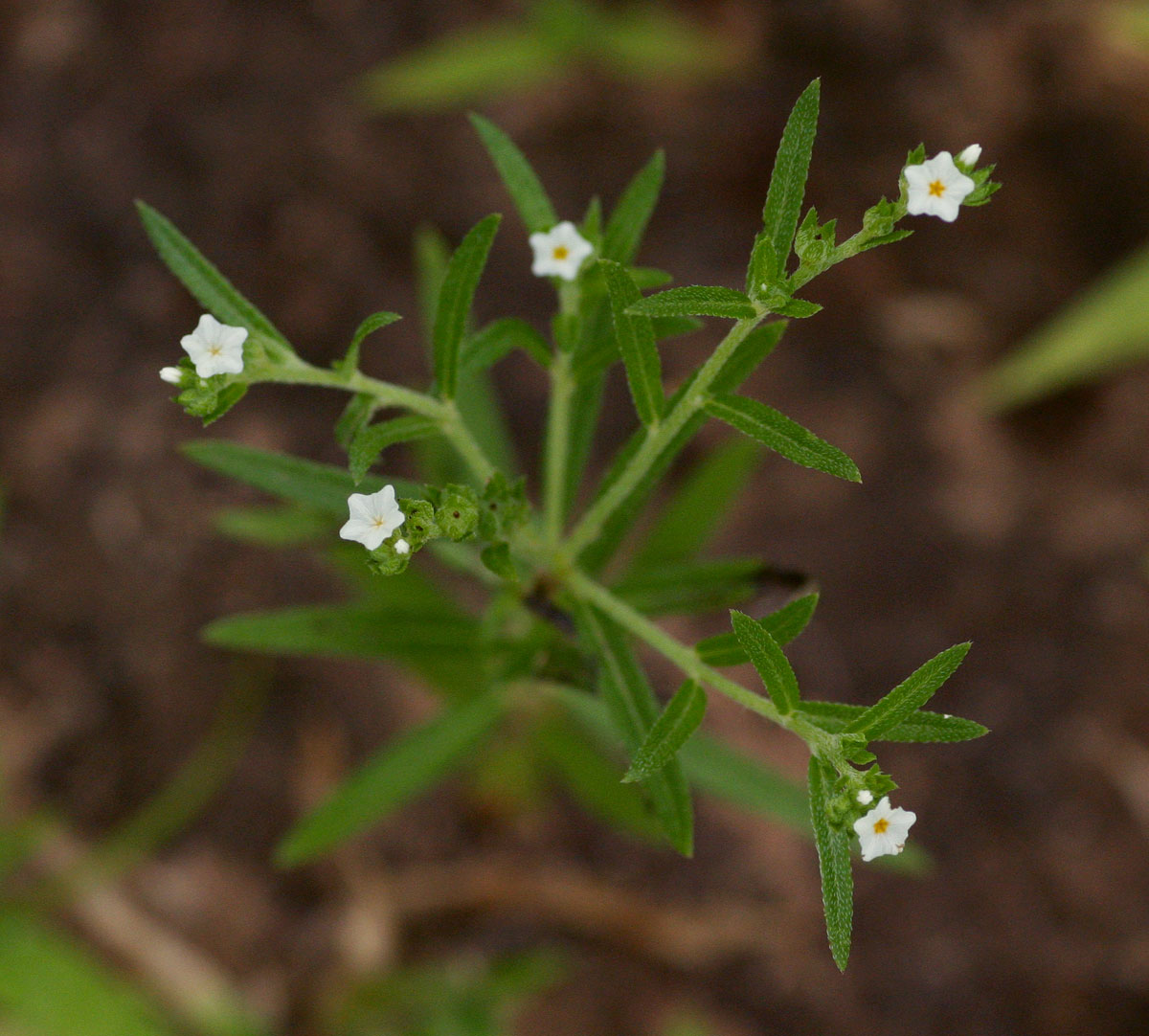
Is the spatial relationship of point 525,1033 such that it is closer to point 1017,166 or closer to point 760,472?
point 760,472

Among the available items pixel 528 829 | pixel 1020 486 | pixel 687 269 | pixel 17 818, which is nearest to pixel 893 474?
pixel 1020 486

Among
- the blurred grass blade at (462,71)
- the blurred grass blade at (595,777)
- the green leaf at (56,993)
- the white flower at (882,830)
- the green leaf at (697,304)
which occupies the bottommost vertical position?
the green leaf at (56,993)

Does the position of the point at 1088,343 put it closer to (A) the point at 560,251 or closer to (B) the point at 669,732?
(A) the point at 560,251

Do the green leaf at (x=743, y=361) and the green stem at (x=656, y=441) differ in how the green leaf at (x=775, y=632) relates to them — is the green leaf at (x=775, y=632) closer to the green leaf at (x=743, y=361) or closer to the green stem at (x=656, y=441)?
the green stem at (x=656, y=441)

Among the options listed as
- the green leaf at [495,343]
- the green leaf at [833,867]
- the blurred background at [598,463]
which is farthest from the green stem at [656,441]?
the blurred background at [598,463]

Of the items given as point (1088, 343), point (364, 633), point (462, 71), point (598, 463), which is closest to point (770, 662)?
point (364, 633)
